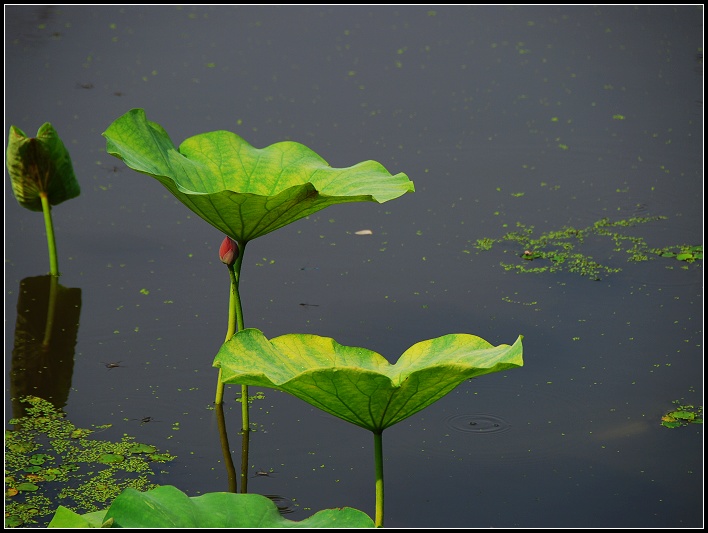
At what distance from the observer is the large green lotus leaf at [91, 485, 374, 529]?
4.29 feet

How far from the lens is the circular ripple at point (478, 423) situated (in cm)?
233

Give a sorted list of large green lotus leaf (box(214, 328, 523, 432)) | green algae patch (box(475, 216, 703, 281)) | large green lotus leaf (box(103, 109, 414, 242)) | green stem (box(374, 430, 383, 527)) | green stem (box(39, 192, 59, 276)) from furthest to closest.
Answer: green algae patch (box(475, 216, 703, 281)) → green stem (box(39, 192, 59, 276)) → large green lotus leaf (box(103, 109, 414, 242)) → green stem (box(374, 430, 383, 527)) → large green lotus leaf (box(214, 328, 523, 432))

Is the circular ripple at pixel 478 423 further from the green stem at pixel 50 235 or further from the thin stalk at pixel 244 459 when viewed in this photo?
the green stem at pixel 50 235

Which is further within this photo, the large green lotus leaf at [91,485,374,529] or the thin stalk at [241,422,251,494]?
the thin stalk at [241,422,251,494]

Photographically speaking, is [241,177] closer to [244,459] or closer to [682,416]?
[244,459]

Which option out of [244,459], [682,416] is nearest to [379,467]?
[244,459]

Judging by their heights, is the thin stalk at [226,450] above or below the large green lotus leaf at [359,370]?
below

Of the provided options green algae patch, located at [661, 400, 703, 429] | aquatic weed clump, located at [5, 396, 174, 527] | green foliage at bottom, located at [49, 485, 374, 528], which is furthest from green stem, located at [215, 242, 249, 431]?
green algae patch, located at [661, 400, 703, 429]

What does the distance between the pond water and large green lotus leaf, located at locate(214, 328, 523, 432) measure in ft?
1.38

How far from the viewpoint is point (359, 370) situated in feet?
4.85

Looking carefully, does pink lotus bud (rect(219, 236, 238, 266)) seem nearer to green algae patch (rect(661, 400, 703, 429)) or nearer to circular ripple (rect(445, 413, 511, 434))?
circular ripple (rect(445, 413, 511, 434))

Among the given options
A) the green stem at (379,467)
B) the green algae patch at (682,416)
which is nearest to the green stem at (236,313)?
the green stem at (379,467)

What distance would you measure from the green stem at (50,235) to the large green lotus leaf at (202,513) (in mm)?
1749

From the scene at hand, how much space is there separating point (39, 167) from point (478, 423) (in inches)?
60.6
